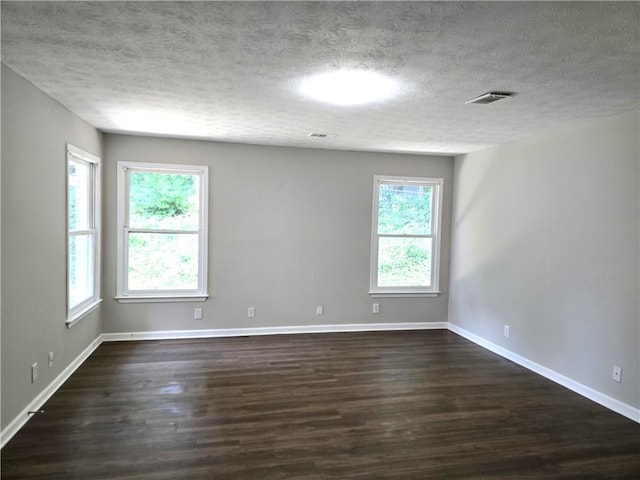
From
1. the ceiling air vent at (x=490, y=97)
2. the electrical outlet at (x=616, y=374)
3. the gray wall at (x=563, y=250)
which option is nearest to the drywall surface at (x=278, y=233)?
the gray wall at (x=563, y=250)

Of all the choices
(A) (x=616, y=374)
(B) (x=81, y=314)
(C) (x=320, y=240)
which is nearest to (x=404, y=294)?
(C) (x=320, y=240)

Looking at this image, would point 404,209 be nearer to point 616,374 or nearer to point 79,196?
point 616,374

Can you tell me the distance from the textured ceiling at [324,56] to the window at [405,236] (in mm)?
1801

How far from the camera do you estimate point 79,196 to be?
3.93 meters

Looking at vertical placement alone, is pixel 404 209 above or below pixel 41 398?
above

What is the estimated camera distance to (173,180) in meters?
4.68

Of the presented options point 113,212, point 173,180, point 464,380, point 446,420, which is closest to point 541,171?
point 464,380

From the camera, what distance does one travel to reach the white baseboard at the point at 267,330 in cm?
464

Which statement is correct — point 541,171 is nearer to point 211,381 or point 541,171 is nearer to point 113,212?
point 211,381

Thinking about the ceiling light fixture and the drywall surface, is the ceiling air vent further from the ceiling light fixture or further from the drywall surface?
the drywall surface

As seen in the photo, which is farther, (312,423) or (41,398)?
(41,398)

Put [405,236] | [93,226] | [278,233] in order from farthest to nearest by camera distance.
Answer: [405,236]
[278,233]
[93,226]

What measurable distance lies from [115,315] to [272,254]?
1887mm

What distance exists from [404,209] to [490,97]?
2.68m
